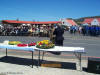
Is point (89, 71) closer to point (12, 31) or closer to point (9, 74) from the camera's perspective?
point (9, 74)

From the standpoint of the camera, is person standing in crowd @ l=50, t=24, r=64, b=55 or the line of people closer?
person standing in crowd @ l=50, t=24, r=64, b=55

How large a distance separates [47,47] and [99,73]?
7.38 feet

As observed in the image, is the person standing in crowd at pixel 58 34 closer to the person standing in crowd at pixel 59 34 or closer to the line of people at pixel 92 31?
the person standing in crowd at pixel 59 34

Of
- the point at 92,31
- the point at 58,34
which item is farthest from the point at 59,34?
the point at 92,31

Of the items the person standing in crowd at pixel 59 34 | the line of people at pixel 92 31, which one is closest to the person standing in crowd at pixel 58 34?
the person standing in crowd at pixel 59 34

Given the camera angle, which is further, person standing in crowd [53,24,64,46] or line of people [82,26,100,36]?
line of people [82,26,100,36]

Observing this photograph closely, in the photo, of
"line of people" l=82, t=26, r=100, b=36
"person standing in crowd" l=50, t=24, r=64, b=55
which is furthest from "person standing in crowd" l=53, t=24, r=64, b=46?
"line of people" l=82, t=26, r=100, b=36

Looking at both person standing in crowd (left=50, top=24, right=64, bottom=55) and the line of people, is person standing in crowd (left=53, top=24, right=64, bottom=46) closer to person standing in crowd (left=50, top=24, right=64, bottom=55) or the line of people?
person standing in crowd (left=50, top=24, right=64, bottom=55)

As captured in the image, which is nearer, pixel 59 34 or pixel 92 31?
pixel 59 34

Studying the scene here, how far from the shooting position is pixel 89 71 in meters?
6.02

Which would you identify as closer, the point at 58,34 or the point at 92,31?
the point at 58,34

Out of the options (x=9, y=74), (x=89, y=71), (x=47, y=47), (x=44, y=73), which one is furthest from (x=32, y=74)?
(x=89, y=71)

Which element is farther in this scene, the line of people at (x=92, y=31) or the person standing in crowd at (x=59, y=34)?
the line of people at (x=92, y=31)

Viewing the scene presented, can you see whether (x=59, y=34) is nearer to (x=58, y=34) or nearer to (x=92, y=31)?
(x=58, y=34)
